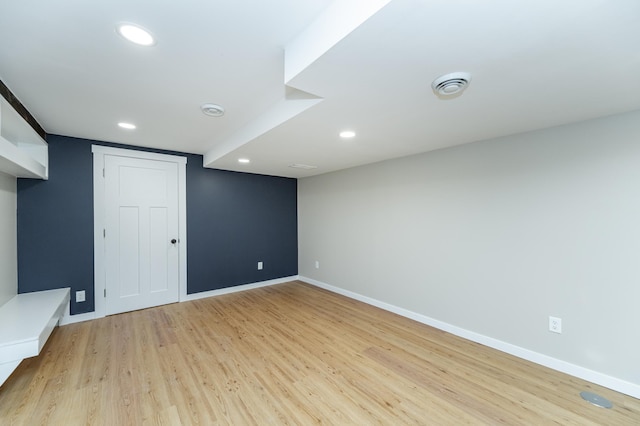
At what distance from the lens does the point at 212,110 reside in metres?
2.51

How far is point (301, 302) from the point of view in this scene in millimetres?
4207

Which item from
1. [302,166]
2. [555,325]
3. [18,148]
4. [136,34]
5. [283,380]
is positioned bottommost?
[283,380]

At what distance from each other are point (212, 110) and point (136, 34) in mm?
1029

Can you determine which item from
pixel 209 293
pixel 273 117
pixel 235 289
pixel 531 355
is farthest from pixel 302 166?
pixel 531 355

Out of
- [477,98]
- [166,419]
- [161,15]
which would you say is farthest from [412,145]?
[166,419]

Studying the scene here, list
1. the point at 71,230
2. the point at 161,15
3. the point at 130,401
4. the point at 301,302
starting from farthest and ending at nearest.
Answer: the point at 301,302, the point at 71,230, the point at 130,401, the point at 161,15

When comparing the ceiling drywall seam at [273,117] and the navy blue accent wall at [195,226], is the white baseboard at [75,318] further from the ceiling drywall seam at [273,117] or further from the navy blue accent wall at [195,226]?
the ceiling drywall seam at [273,117]

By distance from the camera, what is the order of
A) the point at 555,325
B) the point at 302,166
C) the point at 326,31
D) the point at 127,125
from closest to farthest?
1. the point at 326,31
2. the point at 555,325
3. the point at 127,125
4. the point at 302,166

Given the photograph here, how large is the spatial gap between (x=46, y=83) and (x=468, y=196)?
3.94 metres

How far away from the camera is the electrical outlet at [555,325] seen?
94.1 inches

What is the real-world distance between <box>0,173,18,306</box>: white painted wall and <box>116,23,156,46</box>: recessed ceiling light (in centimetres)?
252

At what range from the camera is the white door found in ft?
12.0

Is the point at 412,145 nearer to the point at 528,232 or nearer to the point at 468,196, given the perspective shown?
the point at 468,196

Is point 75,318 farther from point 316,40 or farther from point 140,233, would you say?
point 316,40
